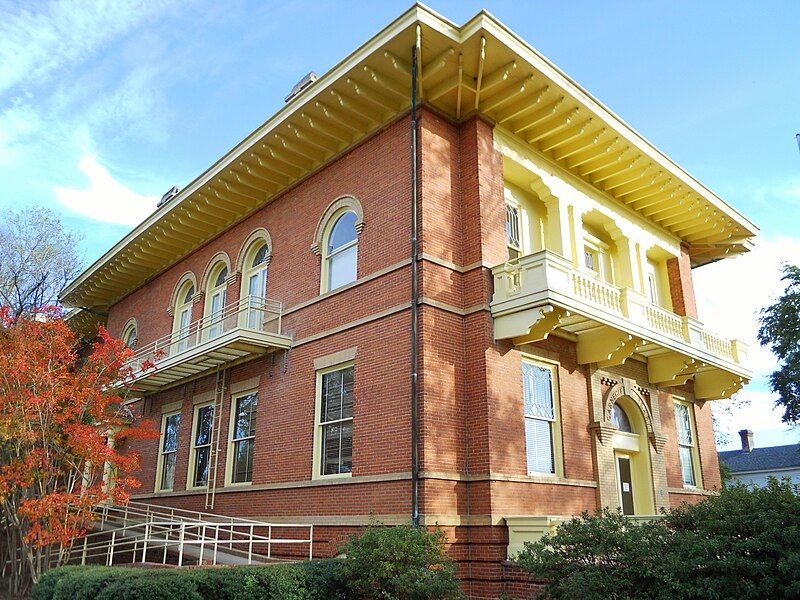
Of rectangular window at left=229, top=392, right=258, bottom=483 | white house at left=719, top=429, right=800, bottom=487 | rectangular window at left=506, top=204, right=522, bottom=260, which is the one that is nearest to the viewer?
rectangular window at left=506, top=204, right=522, bottom=260

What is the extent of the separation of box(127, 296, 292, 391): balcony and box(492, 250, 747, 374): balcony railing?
5.63 meters

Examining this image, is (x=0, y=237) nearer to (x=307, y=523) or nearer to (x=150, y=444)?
(x=150, y=444)

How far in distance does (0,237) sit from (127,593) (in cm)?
2403

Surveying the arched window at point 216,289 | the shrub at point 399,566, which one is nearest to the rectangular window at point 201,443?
the arched window at point 216,289

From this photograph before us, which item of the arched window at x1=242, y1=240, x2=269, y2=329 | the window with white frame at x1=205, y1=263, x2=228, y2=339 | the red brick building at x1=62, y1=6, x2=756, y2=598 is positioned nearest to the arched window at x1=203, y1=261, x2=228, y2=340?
the window with white frame at x1=205, y1=263, x2=228, y2=339

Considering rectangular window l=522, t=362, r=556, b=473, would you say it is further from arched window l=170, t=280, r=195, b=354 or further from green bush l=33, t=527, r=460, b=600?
arched window l=170, t=280, r=195, b=354

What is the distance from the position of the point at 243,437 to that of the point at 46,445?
4748mm

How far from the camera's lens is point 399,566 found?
33.9 feet

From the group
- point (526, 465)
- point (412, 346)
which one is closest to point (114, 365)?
point (412, 346)

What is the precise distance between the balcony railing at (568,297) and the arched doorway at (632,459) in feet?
6.82

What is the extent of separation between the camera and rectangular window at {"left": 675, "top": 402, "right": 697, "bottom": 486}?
18.4 meters

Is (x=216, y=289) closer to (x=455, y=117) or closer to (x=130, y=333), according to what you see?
(x=130, y=333)

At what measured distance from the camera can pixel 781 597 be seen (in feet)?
24.1

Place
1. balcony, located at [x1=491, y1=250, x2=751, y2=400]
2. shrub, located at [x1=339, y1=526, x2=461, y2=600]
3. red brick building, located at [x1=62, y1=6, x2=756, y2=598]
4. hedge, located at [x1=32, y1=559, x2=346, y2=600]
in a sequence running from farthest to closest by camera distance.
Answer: balcony, located at [x1=491, y1=250, x2=751, y2=400] → red brick building, located at [x1=62, y1=6, x2=756, y2=598] → shrub, located at [x1=339, y1=526, x2=461, y2=600] → hedge, located at [x1=32, y1=559, x2=346, y2=600]
